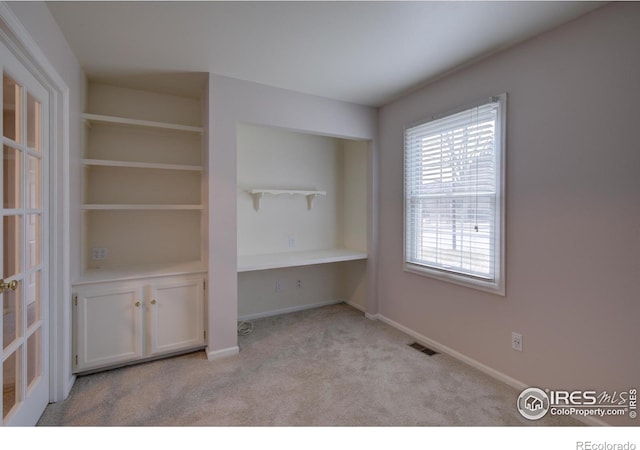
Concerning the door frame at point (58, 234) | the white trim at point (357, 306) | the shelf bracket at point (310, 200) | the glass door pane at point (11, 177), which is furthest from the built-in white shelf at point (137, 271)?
the white trim at point (357, 306)

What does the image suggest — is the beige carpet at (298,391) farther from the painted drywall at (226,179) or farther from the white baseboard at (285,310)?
the white baseboard at (285,310)

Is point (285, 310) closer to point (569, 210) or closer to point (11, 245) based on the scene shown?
point (11, 245)

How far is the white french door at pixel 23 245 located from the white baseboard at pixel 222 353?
3.42 ft

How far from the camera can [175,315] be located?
2.62 m

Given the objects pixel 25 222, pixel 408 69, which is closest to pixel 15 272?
pixel 25 222

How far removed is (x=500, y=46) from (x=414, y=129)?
943 millimetres

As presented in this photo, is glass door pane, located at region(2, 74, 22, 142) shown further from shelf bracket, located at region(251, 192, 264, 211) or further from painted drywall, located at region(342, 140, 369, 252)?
painted drywall, located at region(342, 140, 369, 252)

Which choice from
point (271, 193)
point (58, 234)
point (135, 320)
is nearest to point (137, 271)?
point (135, 320)

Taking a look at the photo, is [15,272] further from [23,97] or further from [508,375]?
[508,375]

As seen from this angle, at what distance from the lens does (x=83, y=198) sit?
8.48 feet

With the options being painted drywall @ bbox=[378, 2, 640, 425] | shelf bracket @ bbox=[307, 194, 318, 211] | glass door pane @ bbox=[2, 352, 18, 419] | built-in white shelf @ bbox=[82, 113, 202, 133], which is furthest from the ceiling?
glass door pane @ bbox=[2, 352, 18, 419]

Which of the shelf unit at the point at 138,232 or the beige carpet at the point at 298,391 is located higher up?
the shelf unit at the point at 138,232

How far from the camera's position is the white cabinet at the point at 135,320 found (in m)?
2.30

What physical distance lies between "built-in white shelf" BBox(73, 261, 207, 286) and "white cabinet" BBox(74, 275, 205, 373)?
0.04m
